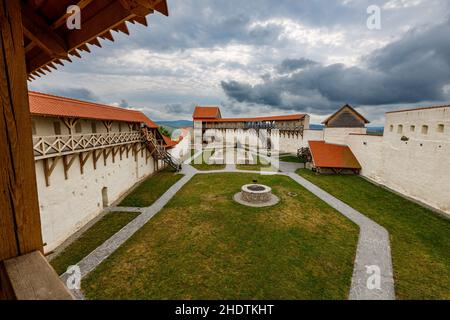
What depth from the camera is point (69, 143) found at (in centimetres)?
1238

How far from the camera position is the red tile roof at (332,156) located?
84.4ft

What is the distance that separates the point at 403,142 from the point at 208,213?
60.2 feet

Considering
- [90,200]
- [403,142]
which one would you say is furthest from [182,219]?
[403,142]

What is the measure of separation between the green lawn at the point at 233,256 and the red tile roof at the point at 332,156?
1051 cm

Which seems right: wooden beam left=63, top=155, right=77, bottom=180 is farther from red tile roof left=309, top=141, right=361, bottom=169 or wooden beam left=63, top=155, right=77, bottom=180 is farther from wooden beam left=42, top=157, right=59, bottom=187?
red tile roof left=309, top=141, right=361, bottom=169

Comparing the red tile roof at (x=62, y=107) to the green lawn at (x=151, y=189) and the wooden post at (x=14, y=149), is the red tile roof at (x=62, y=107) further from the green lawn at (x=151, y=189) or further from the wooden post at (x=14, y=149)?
the wooden post at (x=14, y=149)

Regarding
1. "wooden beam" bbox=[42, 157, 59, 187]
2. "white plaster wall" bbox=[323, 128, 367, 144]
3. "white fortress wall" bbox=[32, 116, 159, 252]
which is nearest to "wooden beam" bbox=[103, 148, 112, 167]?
"white fortress wall" bbox=[32, 116, 159, 252]

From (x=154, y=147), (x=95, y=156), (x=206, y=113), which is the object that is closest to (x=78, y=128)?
(x=95, y=156)

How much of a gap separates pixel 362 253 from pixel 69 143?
17497 millimetres

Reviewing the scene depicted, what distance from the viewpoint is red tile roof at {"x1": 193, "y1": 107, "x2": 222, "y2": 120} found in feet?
174

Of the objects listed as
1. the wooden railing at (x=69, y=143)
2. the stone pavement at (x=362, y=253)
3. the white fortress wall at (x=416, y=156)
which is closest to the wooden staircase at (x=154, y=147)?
the wooden railing at (x=69, y=143)

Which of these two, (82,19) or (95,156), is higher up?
(82,19)

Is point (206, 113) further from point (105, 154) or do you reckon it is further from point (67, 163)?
point (67, 163)

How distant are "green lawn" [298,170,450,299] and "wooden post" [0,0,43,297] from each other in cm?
1231
